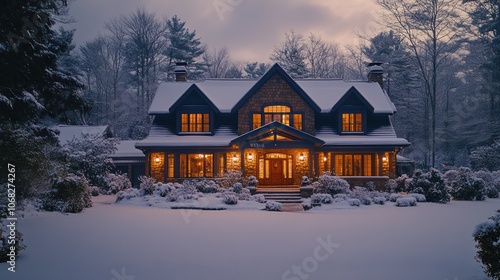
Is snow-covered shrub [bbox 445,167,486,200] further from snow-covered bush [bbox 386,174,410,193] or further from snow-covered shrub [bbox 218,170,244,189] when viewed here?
snow-covered shrub [bbox 218,170,244,189]

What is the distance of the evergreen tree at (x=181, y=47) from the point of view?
46.7 m

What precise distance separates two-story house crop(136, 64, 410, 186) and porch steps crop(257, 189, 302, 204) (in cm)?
242

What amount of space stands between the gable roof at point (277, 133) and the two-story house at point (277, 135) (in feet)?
1.01

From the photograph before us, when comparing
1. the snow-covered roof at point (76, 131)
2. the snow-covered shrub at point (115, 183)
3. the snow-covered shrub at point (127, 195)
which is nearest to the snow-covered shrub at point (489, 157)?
the snow-covered shrub at point (127, 195)

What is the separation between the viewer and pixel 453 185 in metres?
21.8

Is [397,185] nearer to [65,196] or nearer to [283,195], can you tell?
[283,195]

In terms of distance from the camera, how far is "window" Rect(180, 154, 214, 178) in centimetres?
2538

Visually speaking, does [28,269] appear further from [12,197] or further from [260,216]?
[260,216]

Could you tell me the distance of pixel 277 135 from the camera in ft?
78.0

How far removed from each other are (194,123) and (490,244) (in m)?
21.2

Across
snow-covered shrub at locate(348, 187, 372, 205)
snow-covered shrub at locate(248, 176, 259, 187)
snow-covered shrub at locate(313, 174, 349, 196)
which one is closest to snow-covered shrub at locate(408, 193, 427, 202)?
snow-covered shrub at locate(348, 187, 372, 205)

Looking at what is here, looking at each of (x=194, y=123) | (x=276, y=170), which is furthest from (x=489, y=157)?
(x=194, y=123)

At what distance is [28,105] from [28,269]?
4953 millimetres

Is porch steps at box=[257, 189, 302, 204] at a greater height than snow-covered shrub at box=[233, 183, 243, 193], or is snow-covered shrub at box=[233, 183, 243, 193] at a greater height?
snow-covered shrub at box=[233, 183, 243, 193]
